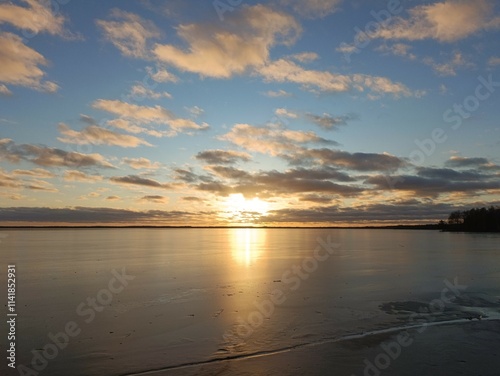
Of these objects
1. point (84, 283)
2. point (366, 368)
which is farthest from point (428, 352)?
point (84, 283)

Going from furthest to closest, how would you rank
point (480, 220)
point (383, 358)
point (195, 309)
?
point (480, 220)
point (195, 309)
point (383, 358)

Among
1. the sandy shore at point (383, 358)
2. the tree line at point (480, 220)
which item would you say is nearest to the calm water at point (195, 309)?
the sandy shore at point (383, 358)

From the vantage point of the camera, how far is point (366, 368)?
9.60 meters

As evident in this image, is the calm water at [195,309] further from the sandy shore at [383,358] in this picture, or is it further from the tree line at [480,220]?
the tree line at [480,220]

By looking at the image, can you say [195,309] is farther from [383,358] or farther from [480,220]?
[480,220]

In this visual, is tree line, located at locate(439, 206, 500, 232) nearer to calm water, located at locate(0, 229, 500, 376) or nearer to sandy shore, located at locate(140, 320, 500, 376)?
calm water, located at locate(0, 229, 500, 376)

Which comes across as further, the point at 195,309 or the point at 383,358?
the point at 195,309

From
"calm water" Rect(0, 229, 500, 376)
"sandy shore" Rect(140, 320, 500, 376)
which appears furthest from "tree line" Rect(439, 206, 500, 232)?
"sandy shore" Rect(140, 320, 500, 376)

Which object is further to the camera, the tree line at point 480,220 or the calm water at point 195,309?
the tree line at point 480,220

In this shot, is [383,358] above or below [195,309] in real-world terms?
below

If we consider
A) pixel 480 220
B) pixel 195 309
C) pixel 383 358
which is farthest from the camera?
pixel 480 220

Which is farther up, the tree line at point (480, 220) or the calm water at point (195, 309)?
the tree line at point (480, 220)

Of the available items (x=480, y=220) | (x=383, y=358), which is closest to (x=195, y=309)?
(x=383, y=358)

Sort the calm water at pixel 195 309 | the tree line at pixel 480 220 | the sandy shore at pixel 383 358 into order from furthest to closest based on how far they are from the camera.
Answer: the tree line at pixel 480 220 < the calm water at pixel 195 309 < the sandy shore at pixel 383 358
